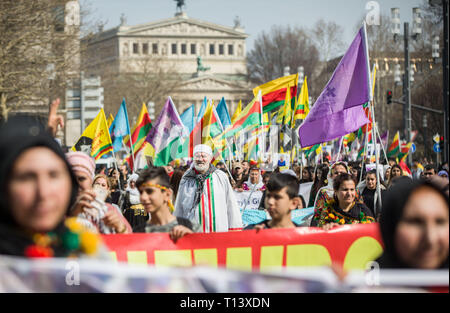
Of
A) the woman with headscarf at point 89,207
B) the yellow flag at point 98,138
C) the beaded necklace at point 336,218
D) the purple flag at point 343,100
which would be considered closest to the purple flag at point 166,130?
the yellow flag at point 98,138

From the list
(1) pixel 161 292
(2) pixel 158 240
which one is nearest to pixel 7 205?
(1) pixel 161 292

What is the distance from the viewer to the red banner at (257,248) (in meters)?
5.05

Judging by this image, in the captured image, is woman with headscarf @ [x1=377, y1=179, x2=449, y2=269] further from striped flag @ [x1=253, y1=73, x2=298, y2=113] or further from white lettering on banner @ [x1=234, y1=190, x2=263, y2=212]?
striped flag @ [x1=253, y1=73, x2=298, y2=113]

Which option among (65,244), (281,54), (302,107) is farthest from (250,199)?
(281,54)

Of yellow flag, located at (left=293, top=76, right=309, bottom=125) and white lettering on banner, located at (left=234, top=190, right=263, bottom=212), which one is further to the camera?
yellow flag, located at (left=293, top=76, right=309, bottom=125)

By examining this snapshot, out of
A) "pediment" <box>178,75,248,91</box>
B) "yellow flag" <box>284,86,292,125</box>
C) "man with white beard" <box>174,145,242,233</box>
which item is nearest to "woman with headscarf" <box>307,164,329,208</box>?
"yellow flag" <box>284,86,292,125</box>

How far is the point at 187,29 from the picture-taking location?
448 ft

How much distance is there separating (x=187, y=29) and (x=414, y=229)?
13576 centimetres

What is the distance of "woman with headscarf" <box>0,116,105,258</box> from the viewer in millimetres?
2398

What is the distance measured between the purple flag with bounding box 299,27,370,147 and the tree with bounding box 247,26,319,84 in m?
69.7

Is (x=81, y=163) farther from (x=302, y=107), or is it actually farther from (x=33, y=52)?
(x=33, y=52)

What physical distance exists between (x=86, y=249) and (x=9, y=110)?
2617 centimetres

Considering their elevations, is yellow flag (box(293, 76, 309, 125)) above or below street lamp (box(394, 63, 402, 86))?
below

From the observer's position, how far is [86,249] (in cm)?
248
